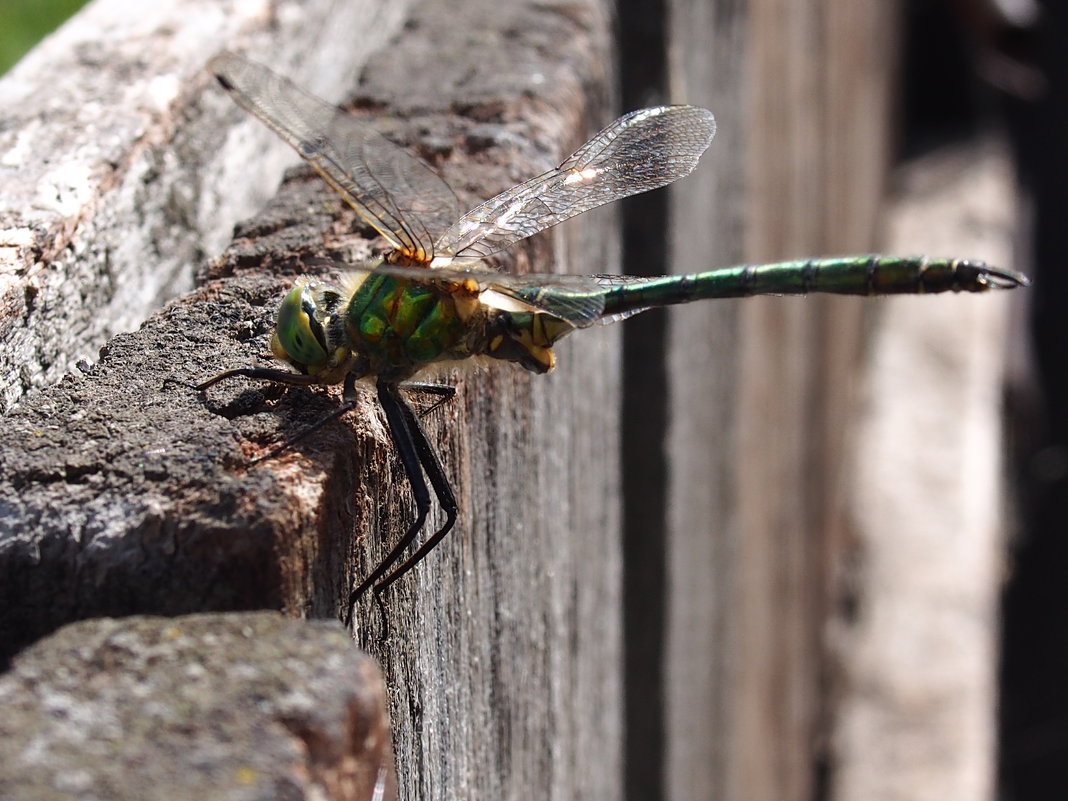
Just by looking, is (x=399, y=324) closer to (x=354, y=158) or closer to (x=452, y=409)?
(x=354, y=158)

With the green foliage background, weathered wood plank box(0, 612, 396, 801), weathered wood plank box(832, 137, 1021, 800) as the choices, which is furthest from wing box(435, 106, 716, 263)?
weathered wood plank box(832, 137, 1021, 800)

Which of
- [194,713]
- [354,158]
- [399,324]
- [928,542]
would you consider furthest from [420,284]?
[928,542]

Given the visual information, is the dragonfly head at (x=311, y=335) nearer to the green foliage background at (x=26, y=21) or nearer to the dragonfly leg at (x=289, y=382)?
the dragonfly leg at (x=289, y=382)

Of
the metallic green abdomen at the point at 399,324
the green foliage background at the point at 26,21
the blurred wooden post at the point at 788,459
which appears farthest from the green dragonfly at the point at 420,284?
the green foliage background at the point at 26,21

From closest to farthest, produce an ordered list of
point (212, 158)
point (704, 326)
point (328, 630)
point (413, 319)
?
point (328, 630) < point (413, 319) < point (212, 158) < point (704, 326)

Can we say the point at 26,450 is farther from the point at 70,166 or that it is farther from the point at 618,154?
the point at 618,154

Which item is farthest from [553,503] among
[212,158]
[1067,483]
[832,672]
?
[1067,483]

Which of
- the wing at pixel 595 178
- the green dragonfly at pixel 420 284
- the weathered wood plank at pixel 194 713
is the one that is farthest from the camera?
the wing at pixel 595 178
